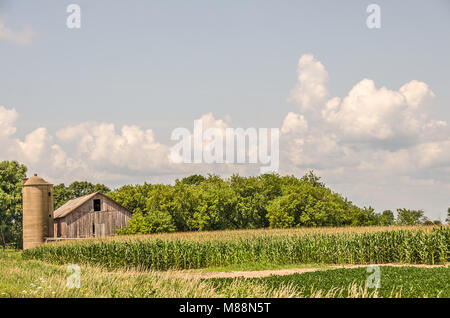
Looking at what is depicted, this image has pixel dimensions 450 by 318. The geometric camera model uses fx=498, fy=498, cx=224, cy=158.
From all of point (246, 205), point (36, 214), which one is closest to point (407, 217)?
point (246, 205)

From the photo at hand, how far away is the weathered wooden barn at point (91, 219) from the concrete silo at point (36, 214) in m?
3.66

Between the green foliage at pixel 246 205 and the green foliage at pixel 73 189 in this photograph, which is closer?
the green foliage at pixel 246 205

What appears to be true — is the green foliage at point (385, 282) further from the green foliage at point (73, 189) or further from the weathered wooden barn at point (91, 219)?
the green foliage at point (73, 189)

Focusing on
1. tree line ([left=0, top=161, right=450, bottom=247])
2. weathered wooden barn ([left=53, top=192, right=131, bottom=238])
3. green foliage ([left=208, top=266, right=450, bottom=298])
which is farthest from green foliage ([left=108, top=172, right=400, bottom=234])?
green foliage ([left=208, top=266, right=450, bottom=298])

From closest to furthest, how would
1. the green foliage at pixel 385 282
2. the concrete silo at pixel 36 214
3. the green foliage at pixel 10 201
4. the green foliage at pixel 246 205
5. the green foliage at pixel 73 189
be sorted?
the green foliage at pixel 385 282 → the concrete silo at pixel 36 214 → the green foliage at pixel 246 205 → the green foliage at pixel 10 201 → the green foliage at pixel 73 189

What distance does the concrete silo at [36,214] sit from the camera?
4959 cm

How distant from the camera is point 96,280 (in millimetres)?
14766

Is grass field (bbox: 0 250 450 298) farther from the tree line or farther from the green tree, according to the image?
the green tree

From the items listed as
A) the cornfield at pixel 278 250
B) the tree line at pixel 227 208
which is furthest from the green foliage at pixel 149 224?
the cornfield at pixel 278 250

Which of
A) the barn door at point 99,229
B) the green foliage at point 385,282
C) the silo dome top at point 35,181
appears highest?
the silo dome top at point 35,181

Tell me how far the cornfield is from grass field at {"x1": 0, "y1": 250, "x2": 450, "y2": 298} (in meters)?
8.61

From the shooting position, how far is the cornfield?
3059 centimetres

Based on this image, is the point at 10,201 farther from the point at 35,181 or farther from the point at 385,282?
the point at 385,282

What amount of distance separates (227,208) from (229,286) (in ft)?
156
